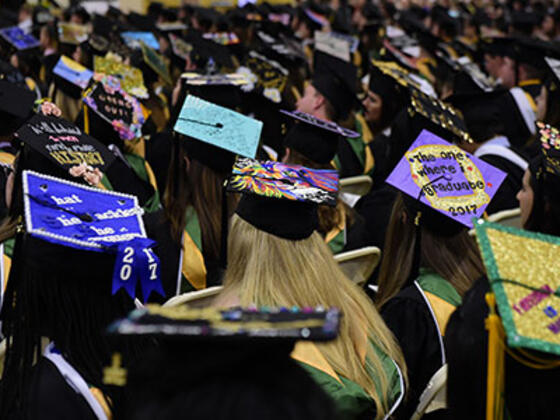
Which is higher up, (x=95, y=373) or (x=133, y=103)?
(x=95, y=373)

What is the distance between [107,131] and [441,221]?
7.21 feet

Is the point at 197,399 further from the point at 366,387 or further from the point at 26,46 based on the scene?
the point at 26,46

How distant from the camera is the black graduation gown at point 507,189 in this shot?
163 inches

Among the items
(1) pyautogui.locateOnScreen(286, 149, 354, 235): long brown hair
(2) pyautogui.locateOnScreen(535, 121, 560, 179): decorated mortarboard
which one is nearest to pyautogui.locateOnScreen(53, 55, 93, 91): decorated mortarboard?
(1) pyautogui.locateOnScreen(286, 149, 354, 235): long brown hair

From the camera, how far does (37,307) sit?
1.76 m

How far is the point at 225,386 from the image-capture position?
1.10 meters

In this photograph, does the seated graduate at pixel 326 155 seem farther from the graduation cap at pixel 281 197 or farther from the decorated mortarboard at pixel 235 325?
the decorated mortarboard at pixel 235 325

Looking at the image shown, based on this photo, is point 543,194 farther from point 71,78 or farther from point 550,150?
point 71,78

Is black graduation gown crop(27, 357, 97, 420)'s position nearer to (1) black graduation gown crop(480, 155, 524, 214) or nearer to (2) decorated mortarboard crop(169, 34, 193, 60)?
(1) black graduation gown crop(480, 155, 524, 214)

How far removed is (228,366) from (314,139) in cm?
298

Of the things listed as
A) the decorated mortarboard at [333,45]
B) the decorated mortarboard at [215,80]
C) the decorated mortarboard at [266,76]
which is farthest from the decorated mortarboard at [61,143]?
the decorated mortarboard at [333,45]

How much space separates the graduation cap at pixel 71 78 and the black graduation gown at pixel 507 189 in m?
3.09

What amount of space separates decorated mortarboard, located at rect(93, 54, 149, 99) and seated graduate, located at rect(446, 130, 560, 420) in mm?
3898

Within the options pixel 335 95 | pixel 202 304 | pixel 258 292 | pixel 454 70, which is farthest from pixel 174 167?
pixel 454 70
